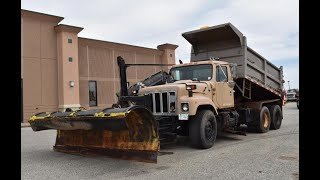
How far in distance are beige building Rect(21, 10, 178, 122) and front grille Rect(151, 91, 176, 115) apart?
1280 centimetres

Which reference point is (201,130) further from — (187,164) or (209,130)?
(187,164)

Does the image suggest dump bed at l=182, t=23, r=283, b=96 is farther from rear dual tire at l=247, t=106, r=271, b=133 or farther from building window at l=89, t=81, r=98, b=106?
building window at l=89, t=81, r=98, b=106

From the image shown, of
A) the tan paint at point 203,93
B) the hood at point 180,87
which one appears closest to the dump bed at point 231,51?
the tan paint at point 203,93

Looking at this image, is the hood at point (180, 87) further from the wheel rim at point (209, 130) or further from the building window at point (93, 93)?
the building window at point (93, 93)

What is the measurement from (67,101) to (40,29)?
4.46 metres

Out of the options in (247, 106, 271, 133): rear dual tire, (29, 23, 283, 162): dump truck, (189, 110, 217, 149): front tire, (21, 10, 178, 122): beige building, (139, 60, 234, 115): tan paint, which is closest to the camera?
(29, 23, 283, 162): dump truck

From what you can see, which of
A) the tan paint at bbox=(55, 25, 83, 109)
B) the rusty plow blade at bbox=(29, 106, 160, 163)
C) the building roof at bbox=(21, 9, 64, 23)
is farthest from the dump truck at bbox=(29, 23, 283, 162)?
the building roof at bbox=(21, 9, 64, 23)

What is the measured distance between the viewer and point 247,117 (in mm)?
10914

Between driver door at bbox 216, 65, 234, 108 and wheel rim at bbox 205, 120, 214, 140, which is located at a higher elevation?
driver door at bbox 216, 65, 234, 108

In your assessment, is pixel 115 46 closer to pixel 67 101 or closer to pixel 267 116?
pixel 67 101

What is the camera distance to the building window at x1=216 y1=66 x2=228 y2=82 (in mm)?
9180

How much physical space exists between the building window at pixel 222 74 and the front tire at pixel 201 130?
4.06 ft

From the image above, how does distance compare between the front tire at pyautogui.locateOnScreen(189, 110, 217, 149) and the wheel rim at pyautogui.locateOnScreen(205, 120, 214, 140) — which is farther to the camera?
the wheel rim at pyautogui.locateOnScreen(205, 120, 214, 140)

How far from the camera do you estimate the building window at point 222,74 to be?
30.1 ft
